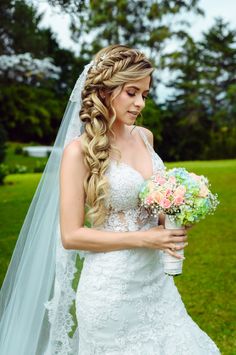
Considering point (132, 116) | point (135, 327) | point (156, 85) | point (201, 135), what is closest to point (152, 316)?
point (135, 327)

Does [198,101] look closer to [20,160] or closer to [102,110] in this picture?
[20,160]

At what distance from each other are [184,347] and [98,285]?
57 cm

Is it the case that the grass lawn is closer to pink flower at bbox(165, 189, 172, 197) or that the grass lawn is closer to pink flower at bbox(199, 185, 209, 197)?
pink flower at bbox(199, 185, 209, 197)

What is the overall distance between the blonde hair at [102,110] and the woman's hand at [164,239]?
298mm

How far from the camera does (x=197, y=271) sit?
331 inches

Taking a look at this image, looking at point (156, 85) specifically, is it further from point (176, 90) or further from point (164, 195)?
point (164, 195)

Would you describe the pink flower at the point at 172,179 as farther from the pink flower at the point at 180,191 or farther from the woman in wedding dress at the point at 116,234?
the woman in wedding dress at the point at 116,234

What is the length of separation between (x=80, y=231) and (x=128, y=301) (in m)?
0.47

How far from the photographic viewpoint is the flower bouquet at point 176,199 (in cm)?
276

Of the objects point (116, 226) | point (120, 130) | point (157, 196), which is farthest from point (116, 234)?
point (120, 130)

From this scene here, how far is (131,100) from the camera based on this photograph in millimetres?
2863

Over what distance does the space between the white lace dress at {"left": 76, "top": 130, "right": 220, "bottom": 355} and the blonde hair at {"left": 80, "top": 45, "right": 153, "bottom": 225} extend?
0.09 meters

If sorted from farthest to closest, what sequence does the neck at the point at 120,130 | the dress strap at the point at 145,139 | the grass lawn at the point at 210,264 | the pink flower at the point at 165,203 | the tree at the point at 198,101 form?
the tree at the point at 198,101 → the grass lawn at the point at 210,264 → the dress strap at the point at 145,139 → the neck at the point at 120,130 → the pink flower at the point at 165,203

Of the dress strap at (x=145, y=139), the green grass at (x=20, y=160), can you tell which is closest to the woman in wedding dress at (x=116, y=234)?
the dress strap at (x=145, y=139)
